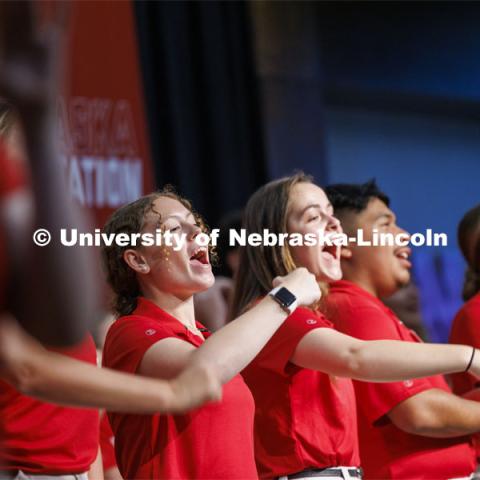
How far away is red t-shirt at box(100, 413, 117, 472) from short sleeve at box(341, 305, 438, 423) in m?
0.74

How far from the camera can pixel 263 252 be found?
2541 mm

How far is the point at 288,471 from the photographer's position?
2.32 meters

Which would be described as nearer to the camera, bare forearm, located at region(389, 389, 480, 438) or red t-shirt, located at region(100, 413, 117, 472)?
bare forearm, located at region(389, 389, 480, 438)

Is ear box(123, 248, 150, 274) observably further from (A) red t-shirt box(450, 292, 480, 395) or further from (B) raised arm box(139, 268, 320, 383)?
(A) red t-shirt box(450, 292, 480, 395)

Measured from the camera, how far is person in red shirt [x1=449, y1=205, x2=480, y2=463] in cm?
295

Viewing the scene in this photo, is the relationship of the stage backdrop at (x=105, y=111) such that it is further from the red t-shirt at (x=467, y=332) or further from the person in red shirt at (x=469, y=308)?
the red t-shirt at (x=467, y=332)

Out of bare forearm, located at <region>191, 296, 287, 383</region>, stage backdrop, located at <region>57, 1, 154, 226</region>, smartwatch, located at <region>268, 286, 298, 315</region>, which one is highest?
stage backdrop, located at <region>57, 1, 154, 226</region>

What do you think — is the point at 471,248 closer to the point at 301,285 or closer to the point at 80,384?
the point at 301,285

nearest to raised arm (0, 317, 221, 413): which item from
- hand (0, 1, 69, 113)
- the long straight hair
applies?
hand (0, 1, 69, 113)

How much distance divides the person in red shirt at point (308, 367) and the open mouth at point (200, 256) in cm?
25

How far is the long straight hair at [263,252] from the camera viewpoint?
8.30 feet

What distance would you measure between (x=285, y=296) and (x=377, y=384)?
2.55ft

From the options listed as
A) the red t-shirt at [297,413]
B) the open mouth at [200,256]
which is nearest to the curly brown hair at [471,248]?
the red t-shirt at [297,413]

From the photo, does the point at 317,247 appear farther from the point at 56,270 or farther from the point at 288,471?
the point at 56,270
